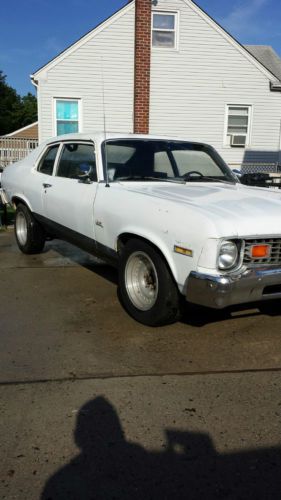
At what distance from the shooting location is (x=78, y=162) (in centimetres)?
498

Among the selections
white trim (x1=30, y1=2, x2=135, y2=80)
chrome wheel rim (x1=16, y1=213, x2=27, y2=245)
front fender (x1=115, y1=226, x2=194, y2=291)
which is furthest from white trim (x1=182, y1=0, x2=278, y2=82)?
front fender (x1=115, y1=226, x2=194, y2=291)

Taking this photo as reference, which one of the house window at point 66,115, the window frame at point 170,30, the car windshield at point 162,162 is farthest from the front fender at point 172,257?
the window frame at point 170,30

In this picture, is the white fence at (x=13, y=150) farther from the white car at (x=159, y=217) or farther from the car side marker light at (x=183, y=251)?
the car side marker light at (x=183, y=251)

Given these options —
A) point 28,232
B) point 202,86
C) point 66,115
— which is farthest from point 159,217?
point 202,86

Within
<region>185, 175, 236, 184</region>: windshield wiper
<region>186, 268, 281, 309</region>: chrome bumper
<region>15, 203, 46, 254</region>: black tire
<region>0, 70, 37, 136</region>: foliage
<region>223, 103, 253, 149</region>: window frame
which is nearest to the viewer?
<region>186, 268, 281, 309</region>: chrome bumper

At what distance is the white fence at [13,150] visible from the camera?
18.6m

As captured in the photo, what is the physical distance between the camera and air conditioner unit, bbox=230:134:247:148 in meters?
15.1

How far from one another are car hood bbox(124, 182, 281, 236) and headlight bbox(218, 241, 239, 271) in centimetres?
9

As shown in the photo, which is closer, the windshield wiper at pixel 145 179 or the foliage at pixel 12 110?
the windshield wiper at pixel 145 179

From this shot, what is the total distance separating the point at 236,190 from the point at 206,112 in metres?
11.1

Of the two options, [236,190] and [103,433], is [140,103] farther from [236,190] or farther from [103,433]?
[103,433]

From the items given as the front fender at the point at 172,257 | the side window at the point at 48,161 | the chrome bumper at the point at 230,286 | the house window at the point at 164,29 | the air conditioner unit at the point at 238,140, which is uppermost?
the house window at the point at 164,29

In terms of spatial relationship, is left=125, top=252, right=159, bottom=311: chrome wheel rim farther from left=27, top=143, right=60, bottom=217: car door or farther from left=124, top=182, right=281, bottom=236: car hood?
left=27, top=143, right=60, bottom=217: car door

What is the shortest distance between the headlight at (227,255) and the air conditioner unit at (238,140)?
12607 millimetres
